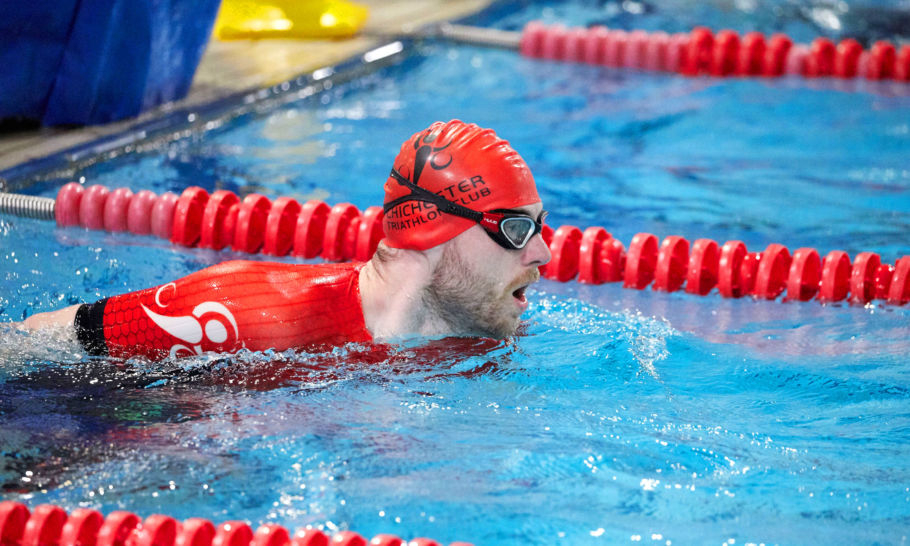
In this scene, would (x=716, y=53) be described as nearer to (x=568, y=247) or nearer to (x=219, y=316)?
(x=568, y=247)

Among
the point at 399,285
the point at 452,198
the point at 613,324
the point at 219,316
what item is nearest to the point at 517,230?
the point at 452,198

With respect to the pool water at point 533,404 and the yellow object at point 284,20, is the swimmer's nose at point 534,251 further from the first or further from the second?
the yellow object at point 284,20

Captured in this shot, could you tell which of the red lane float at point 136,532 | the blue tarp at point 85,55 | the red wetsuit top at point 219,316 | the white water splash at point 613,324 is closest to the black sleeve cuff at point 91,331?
the red wetsuit top at point 219,316

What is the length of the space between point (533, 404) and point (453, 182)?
70 centimetres

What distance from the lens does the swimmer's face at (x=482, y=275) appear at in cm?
301

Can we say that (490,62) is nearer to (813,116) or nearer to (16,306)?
(813,116)

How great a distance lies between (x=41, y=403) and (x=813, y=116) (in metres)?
5.09

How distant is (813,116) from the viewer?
6.50 metres

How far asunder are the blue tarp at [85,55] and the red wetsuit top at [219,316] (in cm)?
287

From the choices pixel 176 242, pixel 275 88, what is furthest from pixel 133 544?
pixel 275 88

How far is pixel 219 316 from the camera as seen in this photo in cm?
288

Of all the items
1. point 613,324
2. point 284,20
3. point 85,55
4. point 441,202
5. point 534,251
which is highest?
point 284,20

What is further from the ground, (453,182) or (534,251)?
(453,182)

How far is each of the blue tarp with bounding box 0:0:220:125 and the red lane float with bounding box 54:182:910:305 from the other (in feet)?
3.69
